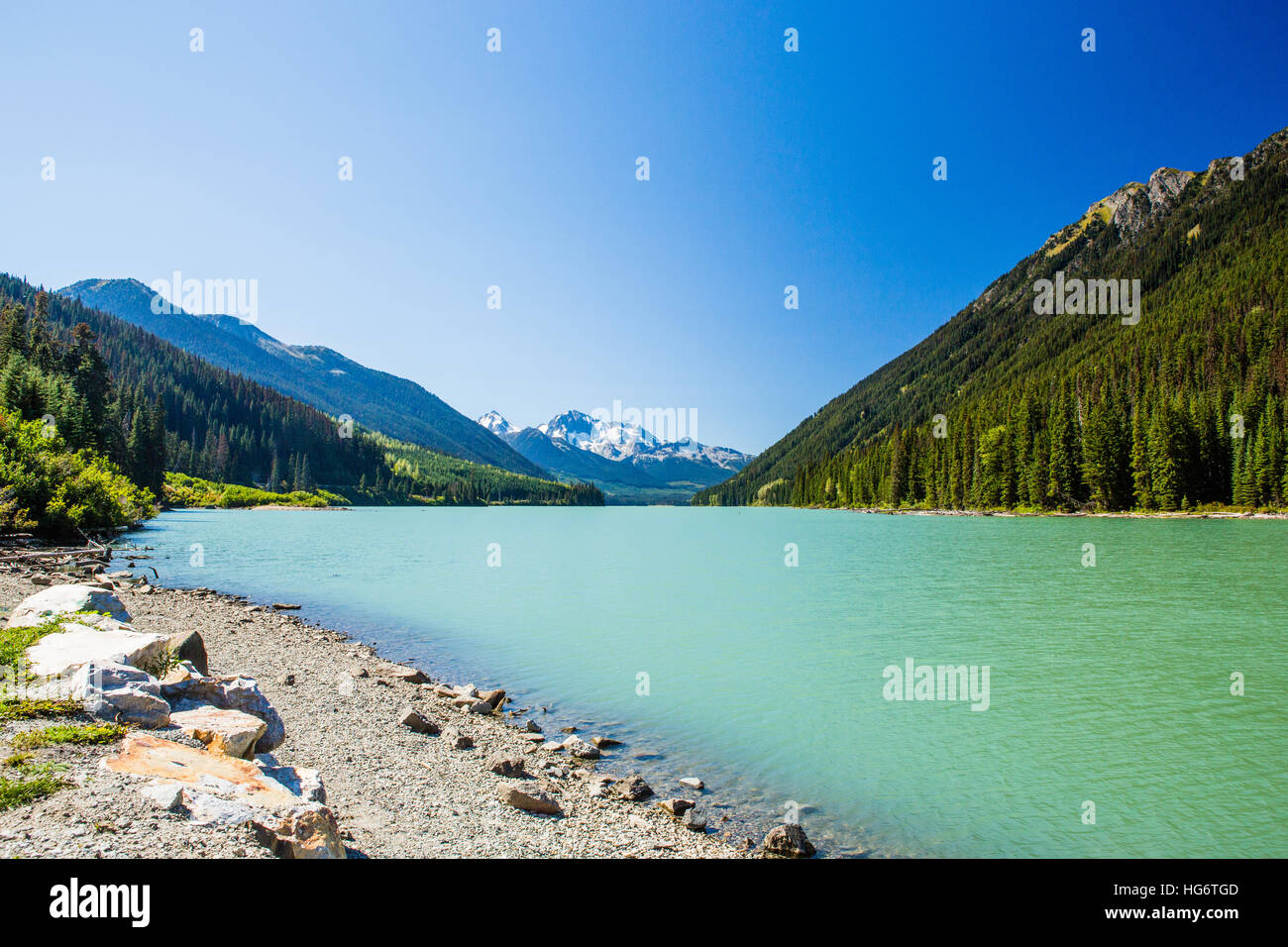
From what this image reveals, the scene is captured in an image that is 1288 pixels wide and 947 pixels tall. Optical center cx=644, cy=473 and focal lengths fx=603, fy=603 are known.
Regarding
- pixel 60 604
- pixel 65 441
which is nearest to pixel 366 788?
pixel 60 604

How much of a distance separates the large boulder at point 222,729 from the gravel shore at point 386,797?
3.79 ft

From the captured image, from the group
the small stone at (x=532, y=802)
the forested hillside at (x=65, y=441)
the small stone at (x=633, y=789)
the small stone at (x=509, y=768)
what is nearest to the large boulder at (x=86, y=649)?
the small stone at (x=509, y=768)

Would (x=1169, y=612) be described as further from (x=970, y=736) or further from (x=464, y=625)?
(x=464, y=625)

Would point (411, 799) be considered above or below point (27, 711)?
below

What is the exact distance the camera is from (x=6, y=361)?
61375mm

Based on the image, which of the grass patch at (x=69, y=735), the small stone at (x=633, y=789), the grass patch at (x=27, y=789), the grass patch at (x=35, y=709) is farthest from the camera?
the small stone at (x=633, y=789)

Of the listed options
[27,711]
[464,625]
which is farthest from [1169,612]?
[27,711]

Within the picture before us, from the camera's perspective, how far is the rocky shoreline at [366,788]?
205 inches

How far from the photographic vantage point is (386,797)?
28.2ft

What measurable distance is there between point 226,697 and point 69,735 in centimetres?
262

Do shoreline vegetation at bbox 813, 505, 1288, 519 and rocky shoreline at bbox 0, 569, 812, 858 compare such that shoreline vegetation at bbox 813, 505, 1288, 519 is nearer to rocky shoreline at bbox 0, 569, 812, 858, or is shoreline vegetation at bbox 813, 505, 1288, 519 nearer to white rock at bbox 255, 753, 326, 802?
rocky shoreline at bbox 0, 569, 812, 858

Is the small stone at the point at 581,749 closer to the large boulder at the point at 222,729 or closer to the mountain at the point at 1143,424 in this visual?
the large boulder at the point at 222,729
